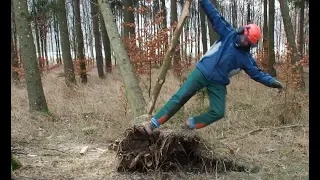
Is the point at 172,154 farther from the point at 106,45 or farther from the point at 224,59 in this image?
the point at 106,45

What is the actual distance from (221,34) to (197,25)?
1434 inches

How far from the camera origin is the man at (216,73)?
5387 mm

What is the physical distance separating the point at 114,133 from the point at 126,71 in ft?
6.11

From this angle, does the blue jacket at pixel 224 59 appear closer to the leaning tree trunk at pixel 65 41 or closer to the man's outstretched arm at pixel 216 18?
the man's outstretched arm at pixel 216 18

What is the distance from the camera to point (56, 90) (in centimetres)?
1445

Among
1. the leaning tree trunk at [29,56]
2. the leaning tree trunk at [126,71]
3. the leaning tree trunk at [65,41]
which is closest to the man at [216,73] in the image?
the leaning tree trunk at [126,71]

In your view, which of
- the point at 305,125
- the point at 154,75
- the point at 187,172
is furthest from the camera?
the point at 154,75

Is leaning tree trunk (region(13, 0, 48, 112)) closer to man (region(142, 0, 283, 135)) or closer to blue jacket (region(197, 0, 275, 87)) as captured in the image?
man (region(142, 0, 283, 135))

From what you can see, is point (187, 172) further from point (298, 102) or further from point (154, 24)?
point (154, 24)

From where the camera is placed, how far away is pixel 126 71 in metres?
7.45

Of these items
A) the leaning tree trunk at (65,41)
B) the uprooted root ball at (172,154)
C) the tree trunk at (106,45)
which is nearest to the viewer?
the uprooted root ball at (172,154)

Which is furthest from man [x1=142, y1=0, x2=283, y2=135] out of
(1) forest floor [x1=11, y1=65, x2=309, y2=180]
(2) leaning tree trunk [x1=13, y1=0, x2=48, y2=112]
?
(2) leaning tree trunk [x1=13, y1=0, x2=48, y2=112]

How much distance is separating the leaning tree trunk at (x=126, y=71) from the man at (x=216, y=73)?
1800 millimetres
